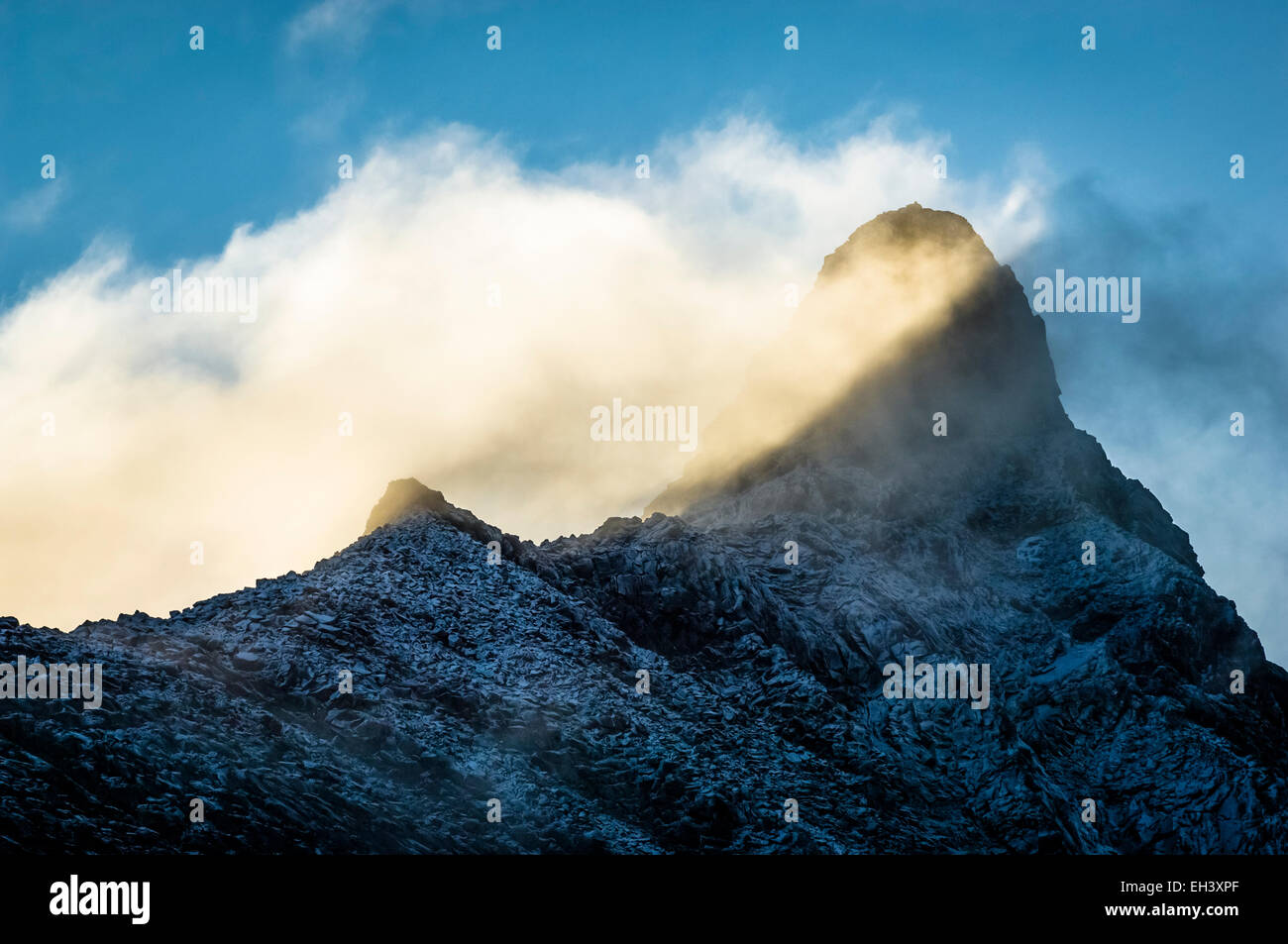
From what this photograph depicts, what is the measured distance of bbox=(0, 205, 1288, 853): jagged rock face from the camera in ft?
193

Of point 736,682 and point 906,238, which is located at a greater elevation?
point 906,238

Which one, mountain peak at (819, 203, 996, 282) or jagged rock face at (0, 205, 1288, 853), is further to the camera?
mountain peak at (819, 203, 996, 282)

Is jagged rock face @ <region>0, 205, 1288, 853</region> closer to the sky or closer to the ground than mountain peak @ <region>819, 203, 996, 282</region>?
closer to the ground

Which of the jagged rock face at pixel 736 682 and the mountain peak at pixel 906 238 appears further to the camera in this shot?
the mountain peak at pixel 906 238

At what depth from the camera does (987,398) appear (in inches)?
4786

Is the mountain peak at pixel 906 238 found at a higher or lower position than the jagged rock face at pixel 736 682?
higher

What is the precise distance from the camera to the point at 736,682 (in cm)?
8481

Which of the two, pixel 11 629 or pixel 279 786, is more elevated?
pixel 11 629

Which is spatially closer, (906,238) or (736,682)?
(736,682)

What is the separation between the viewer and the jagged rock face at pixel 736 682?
5875cm
